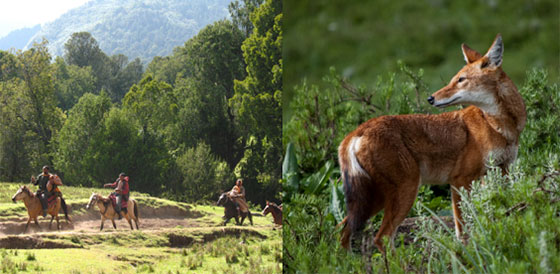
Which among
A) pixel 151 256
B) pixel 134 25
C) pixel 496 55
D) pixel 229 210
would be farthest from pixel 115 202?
pixel 496 55

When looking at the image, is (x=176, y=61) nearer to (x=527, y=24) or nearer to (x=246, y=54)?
(x=246, y=54)

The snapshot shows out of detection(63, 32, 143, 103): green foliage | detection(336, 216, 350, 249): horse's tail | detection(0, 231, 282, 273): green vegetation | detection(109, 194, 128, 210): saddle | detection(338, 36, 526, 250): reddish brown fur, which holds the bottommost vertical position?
detection(0, 231, 282, 273): green vegetation

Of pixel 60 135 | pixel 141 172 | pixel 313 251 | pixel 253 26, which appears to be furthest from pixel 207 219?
pixel 253 26

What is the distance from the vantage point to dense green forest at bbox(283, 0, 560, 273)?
2.93 metres

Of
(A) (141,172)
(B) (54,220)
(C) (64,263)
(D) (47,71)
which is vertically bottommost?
(C) (64,263)

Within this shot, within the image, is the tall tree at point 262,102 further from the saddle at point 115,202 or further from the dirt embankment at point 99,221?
the saddle at point 115,202

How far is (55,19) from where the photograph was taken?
445cm

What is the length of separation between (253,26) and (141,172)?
1545mm

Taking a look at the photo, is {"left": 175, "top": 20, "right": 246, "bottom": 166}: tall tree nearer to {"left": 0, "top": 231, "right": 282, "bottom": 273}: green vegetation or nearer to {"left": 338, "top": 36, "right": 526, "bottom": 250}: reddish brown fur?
{"left": 0, "top": 231, "right": 282, "bottom": 273}: green vegetation

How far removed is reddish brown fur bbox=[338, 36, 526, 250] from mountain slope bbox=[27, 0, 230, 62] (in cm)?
214

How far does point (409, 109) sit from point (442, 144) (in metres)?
0.86

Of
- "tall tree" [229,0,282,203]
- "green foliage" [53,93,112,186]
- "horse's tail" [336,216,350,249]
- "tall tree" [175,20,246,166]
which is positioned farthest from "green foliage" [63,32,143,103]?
"horse's tail" [336,216,350,249]

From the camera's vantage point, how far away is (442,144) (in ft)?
10.3

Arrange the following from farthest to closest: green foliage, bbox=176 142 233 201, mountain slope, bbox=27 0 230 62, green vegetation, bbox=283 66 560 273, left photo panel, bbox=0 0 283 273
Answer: green foliage, bbox=176 142 233 201 < mountain slope, bbox=27 0 230 62 < left photo panel, bbox=0 0 283 273 < green vegetation, bbox=283 66 560 273
